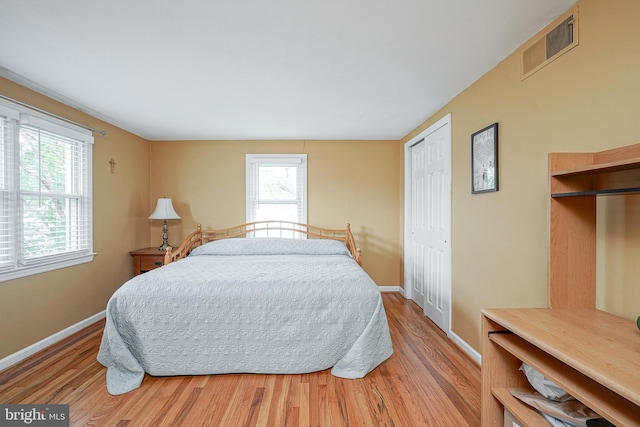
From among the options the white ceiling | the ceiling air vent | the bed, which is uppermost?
the white ceiling

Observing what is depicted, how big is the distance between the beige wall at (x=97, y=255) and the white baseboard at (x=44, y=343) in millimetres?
38

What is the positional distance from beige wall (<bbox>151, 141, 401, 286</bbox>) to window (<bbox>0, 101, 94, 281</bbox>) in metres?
1.23

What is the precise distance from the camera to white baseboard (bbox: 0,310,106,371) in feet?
7.73

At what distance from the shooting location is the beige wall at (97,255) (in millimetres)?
2449

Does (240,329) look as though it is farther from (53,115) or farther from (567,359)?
(53,115)

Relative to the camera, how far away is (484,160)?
7.65 ft

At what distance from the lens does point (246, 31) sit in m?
1.76

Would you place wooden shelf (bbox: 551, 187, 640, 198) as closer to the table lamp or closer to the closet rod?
the closet rod

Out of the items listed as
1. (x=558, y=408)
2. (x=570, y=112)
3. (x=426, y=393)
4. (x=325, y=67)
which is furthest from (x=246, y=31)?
(x=426, y=393)

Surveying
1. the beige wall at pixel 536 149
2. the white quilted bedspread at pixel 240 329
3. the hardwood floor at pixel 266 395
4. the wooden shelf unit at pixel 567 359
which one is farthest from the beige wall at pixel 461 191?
the white quilted bedspread at pixel 240 329

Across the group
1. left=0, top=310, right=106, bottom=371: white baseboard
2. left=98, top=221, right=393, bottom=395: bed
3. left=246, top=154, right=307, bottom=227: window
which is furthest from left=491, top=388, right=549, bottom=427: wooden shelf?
left=0, top=310, right=106, bottom=371: white baseboard

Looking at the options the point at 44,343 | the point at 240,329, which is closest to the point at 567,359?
the point at 240,329

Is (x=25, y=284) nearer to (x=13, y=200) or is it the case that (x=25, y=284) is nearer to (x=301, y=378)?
(x=13, y=200)

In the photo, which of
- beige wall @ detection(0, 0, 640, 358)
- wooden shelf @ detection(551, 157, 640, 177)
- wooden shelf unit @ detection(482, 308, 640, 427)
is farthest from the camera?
beige wall @ detection(0, 0, 640, 358)
